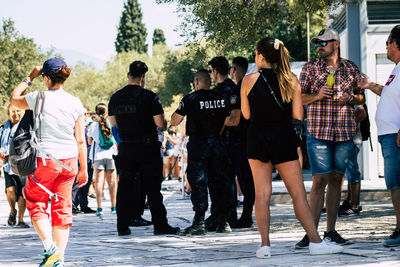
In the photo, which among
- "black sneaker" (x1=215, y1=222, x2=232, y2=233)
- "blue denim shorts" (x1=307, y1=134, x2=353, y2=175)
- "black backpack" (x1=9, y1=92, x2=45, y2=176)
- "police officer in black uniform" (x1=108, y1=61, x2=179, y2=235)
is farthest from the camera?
"police officer in black uniform" (x1=108, y1=61, x2=179, y2=235)

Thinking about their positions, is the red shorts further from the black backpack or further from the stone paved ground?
the stone paved ground

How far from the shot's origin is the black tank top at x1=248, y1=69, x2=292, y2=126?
6.18m

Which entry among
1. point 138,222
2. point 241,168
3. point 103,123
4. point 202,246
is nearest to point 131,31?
point 103,123

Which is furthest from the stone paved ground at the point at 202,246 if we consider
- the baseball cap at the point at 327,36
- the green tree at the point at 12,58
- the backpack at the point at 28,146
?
the green tree at the point at 12,58

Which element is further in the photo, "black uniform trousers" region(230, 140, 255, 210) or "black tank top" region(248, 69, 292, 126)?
"black uniform trousers" region(230, 140, 255, 210)

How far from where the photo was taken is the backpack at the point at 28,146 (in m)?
5.96

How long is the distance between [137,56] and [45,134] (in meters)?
80.1

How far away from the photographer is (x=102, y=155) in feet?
38.7

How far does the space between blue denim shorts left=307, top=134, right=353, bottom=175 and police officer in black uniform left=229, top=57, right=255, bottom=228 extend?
220 cm

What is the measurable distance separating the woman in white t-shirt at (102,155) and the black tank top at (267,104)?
5877mm

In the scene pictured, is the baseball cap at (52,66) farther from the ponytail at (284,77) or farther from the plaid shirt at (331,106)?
the plaid shirt at (331,106)

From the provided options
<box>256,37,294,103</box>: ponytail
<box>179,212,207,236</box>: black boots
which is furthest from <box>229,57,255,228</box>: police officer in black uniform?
<box>256,37,294,103</box>: ponytail

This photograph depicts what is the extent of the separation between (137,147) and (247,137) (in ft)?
8.51

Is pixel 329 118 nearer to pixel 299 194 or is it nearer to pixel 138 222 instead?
pixel 299 194
